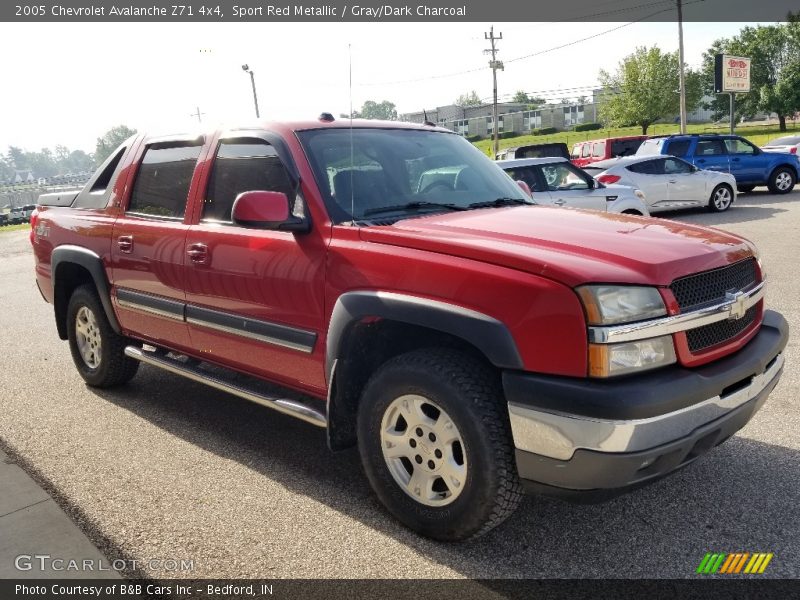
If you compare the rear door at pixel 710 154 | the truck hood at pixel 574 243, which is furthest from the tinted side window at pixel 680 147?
the truck hood at pixel 574 243

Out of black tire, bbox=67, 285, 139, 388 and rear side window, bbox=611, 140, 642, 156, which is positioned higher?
rear side window, bbox=611, 140, 642, 156

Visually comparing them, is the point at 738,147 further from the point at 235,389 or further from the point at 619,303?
the point at 619,303

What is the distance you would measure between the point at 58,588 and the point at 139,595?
35 cm

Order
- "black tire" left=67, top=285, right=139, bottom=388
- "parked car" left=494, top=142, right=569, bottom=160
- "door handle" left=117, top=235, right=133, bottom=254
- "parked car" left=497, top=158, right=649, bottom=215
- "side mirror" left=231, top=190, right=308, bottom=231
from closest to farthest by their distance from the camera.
→ 1. "side mirror" left=231, top=190, right=308, bottom=231
2. "door handle" left=117, top=235, right=133, bottom=254
3. "black tire" left=67, top=285, right=139, bottom=388
4. "parked car" left=497, top=158, right=649, bottom=215
5. "parked car" left=494, top=142, right=569, bottom=160

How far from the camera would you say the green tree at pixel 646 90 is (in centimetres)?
7356

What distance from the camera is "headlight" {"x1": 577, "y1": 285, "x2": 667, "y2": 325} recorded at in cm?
244

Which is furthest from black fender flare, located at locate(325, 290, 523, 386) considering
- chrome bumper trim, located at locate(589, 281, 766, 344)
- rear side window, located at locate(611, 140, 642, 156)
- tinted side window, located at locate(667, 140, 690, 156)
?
rear side window, located at locate(611, 140, 642, 156)

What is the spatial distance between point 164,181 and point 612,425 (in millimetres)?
3272

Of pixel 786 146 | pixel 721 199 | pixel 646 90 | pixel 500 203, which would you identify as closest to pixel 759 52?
pixel 646 90

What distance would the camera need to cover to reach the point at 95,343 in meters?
5.22

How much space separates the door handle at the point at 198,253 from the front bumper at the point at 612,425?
2054 mm

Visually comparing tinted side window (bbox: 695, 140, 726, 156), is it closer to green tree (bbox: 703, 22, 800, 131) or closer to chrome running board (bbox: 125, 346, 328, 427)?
chrome running board (bbox: 125, 346, 328, 427)

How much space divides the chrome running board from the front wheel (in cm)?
1412

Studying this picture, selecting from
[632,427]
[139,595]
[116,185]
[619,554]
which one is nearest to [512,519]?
[619,554]
